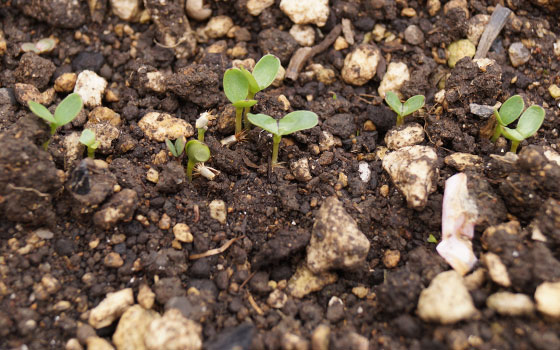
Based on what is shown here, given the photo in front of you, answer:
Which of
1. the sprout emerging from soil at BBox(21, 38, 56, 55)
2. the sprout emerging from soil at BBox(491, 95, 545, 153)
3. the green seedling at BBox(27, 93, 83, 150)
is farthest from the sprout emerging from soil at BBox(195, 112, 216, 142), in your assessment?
the sprout emerging from soil at BBox(491, 95, 545, 153)

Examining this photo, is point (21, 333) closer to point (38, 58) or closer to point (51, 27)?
point (38, 58)

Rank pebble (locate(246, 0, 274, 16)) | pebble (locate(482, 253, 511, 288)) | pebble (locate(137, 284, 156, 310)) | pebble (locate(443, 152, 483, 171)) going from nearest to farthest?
pebble (locate(482, 253, 511, 288)), pebble (locate(137, 284, 156, 310)), pebble (locate(443, 152, 483, 171)), pebble (locate(246, 0, 274, 16))

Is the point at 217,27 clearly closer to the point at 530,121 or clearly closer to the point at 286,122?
the point at 286,122

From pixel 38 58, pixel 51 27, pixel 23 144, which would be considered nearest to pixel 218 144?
pixel 23 144

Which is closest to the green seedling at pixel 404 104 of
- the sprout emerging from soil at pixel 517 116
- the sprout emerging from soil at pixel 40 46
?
the sprout emerging from soil at pixel 517 116

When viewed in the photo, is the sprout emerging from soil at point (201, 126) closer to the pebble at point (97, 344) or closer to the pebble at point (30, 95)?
the pebble at point (30, 95)

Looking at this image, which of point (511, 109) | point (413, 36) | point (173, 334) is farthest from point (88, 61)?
point (511, 109)

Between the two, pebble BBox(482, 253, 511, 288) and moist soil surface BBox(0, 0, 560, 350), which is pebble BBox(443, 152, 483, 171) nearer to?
moist soil surface BBox(0, 0, 560, 350)
